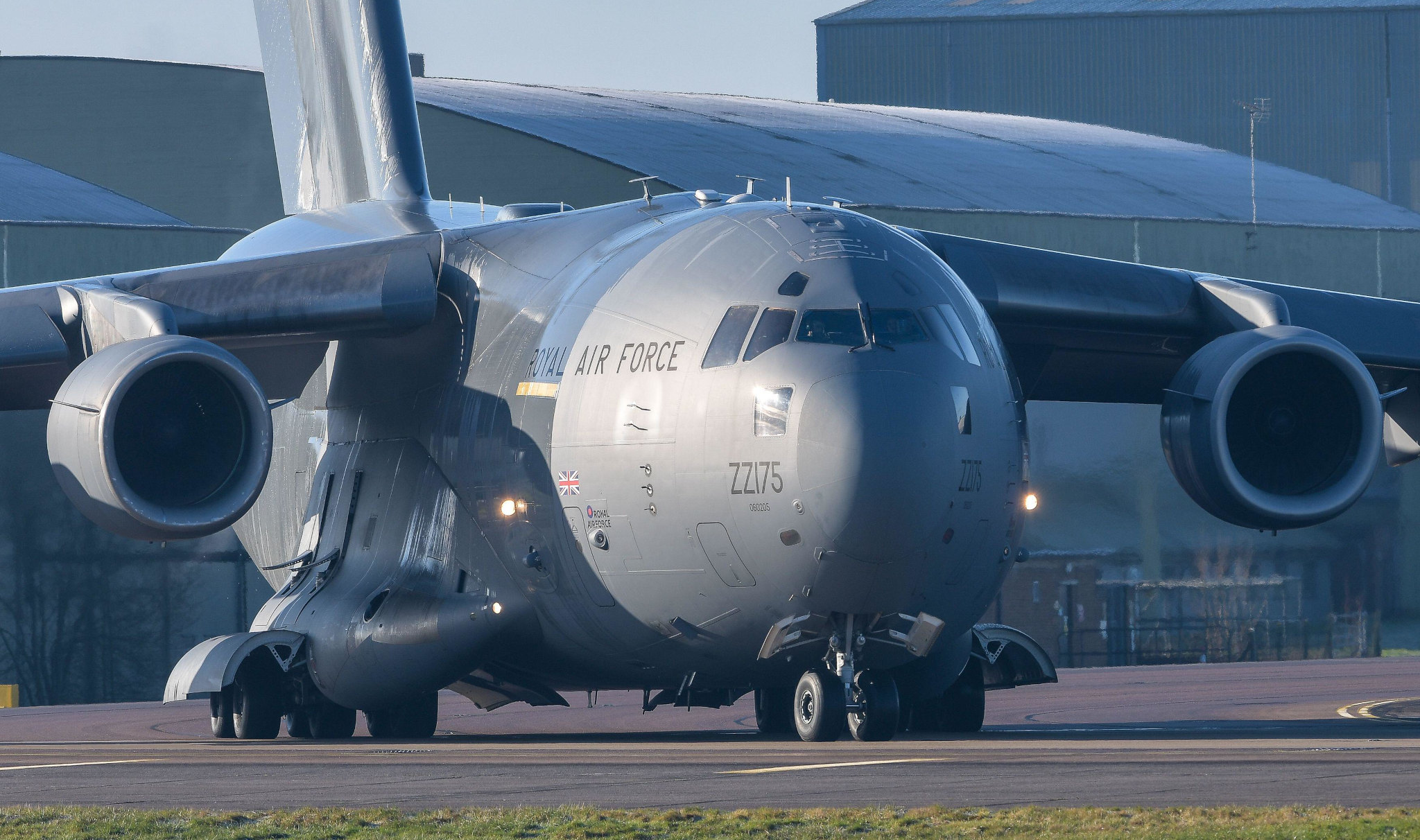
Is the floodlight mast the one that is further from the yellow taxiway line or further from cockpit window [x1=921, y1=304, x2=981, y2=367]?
cockpit window [x1=921, y1=304, x2=981, y2=367]

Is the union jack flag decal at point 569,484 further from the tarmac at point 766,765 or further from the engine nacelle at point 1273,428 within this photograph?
the engine nacelle at point 1273,428

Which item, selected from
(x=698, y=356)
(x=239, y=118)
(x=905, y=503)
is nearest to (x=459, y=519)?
(x=698, y=356)

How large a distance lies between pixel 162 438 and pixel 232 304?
1610 millimetres

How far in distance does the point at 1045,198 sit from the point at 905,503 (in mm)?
26253

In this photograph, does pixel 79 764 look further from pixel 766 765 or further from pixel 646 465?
pixel 766 765

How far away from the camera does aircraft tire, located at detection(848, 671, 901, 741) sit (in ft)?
44.9

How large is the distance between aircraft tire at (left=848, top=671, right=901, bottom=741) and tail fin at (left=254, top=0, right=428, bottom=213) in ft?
29.5

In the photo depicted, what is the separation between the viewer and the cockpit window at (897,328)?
44.2ft

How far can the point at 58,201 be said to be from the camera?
112 ft

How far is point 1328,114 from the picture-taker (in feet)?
178

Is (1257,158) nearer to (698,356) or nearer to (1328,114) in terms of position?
(1328,114)

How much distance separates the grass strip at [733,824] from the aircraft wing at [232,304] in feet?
22.7

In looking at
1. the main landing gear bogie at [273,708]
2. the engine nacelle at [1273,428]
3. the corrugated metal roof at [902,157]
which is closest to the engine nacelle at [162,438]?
the main landing gear bogie at [273,708]

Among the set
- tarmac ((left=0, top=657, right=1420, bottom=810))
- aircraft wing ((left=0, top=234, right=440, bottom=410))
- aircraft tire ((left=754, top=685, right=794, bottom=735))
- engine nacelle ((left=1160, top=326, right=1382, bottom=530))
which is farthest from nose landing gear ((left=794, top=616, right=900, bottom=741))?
aircraft wing ((left=0, top=234, right=440, bottom=410))
